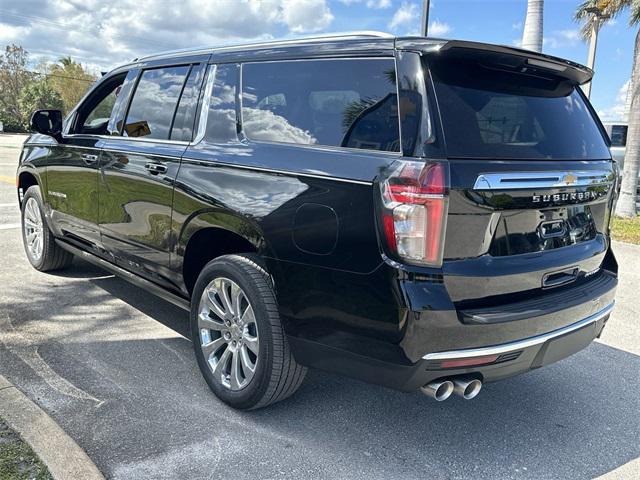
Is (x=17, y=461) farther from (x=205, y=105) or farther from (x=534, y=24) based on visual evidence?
(x=534, y=24)

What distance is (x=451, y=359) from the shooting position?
249cm

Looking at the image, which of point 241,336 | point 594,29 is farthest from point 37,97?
point 241,336

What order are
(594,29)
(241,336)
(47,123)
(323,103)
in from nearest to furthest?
(323,103) → (241,336) → (47,123) → (594,29)

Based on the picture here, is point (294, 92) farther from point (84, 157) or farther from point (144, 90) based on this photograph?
point (84, 157)

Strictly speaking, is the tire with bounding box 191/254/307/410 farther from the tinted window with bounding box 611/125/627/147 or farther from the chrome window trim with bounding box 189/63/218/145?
the tinted window with bounding box 611/125/627/147

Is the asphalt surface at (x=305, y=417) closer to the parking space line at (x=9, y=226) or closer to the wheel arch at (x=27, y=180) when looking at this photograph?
the wheel arch at (x=27, y=180)

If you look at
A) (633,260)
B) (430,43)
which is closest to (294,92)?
(430,43)

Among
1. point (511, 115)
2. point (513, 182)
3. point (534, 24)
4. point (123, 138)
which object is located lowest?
point (513, 182)

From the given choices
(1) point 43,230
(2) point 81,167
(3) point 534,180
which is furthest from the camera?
(1) point 43,230

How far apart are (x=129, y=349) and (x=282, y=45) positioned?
229 centimetres

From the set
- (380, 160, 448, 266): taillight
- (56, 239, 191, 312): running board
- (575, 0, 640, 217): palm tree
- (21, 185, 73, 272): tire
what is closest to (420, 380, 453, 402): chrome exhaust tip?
(380, 160, 448, 266): taillight

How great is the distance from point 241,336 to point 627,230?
28.6ft

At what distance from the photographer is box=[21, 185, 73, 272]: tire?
18.0ft

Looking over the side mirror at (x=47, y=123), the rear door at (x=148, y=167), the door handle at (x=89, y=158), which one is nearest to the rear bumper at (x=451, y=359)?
the rear door at (x=148, y=167)
